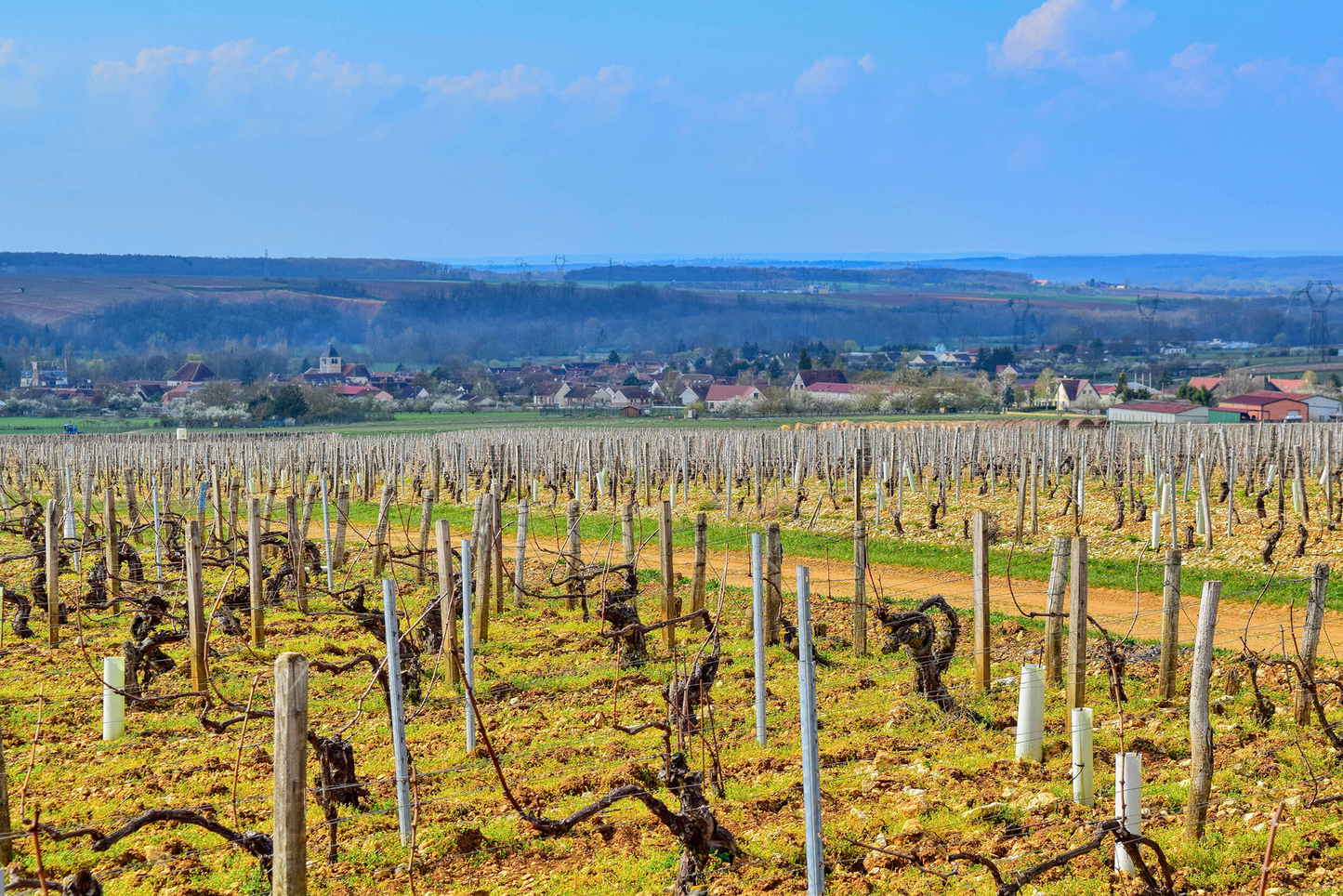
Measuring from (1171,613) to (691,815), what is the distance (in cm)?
409

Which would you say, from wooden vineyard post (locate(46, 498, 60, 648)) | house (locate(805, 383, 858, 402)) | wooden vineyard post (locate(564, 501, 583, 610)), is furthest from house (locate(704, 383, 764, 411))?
wooden vineyard post (locate(46, 498, 60, 648))

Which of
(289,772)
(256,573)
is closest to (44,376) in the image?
(256,573)

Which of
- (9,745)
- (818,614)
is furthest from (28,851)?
(818,614)

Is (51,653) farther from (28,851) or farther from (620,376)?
(620,376)

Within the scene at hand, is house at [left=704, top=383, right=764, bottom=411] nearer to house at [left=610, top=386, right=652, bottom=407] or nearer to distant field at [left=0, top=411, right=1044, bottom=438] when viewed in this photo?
house at [left=610, top=386, right=652, bottom=407]

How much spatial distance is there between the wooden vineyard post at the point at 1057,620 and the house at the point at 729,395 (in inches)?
2961

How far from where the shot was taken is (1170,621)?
7.55 meters

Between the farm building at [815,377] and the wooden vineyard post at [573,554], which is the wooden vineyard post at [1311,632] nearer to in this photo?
the wooden vineyard post at [573,554]

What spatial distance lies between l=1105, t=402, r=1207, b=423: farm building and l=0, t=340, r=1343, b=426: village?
0.10m

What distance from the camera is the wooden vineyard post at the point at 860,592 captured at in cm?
922

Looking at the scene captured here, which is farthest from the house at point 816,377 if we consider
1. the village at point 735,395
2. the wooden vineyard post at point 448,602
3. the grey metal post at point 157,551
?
the wooden vineyard post at point 448,602

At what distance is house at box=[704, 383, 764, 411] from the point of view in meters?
84.8

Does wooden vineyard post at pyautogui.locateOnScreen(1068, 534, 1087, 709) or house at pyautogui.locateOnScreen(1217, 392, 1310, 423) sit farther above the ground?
wooden vineyard post at pyautogui.locateOnScreen(1068, 534, 1087, 709)

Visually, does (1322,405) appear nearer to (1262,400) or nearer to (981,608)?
(1262,400)
